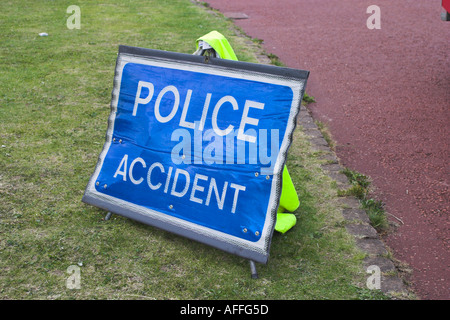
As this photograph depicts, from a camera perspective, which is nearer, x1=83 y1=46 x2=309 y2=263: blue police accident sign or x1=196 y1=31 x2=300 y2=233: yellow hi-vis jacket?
x1=83 y1=46 x2=309 y2=263: blue police accident sign

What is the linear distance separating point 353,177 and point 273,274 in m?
1.59

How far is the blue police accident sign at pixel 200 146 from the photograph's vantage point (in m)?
3.19

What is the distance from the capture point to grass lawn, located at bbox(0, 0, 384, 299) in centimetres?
312

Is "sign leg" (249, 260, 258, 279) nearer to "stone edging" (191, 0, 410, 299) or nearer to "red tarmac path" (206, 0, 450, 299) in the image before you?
"stone edging" (191, 0, 410, 299)

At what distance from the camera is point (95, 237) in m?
3.59

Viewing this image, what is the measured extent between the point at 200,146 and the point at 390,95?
154 inches

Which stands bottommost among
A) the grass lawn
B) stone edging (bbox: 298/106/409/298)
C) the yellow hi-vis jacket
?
the grass lawn

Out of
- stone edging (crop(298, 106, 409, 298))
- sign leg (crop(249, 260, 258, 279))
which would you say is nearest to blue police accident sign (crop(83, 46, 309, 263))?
sign leg (crop(249, 260, 258, 279))

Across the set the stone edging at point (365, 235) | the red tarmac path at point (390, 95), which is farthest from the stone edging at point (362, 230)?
the red tarmac path at point (390, 95)

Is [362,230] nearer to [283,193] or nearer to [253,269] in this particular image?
[283,193]

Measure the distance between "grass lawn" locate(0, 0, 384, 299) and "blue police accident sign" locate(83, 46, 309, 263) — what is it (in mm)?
167

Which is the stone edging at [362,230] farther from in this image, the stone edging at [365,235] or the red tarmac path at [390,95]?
the red tarmac path at [390,95]

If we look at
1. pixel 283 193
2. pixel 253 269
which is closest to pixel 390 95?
pixel 283 193

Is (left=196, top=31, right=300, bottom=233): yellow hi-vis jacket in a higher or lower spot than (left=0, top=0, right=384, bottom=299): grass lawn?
higher
